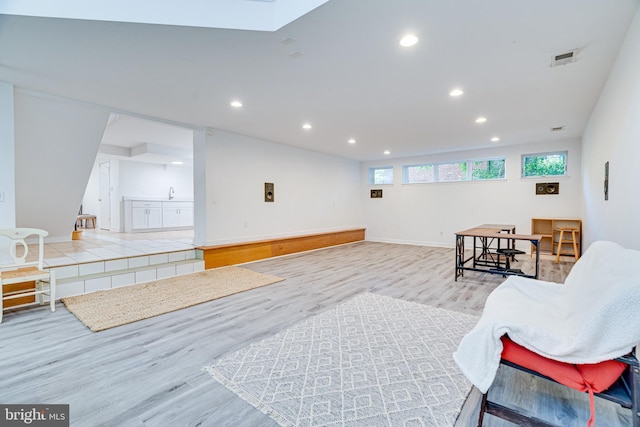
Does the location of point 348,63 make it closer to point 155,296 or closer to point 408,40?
point 408,40

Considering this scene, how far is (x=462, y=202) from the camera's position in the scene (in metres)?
7.17

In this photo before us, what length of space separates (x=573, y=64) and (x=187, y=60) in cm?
361

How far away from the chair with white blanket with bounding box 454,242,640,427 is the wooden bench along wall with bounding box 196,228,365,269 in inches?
170

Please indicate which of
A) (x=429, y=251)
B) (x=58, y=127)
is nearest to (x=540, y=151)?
(x=429, y=251)

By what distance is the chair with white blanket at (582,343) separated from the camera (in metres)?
1.16

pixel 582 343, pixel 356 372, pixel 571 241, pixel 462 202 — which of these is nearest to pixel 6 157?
pixel 356 372

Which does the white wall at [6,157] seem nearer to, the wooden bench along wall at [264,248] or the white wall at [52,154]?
the white wall at [52,154]

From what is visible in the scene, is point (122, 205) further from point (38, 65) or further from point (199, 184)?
point (38, 65)

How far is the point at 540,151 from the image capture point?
20.2ft

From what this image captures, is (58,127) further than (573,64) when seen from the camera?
Yes

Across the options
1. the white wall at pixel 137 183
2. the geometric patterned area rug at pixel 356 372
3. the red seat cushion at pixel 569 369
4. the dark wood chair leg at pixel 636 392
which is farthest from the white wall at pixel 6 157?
the dark wood chair leg at pixel 636 392

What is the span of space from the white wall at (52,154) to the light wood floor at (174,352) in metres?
2.52

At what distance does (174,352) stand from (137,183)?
784 cm

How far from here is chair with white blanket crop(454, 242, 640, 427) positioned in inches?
45.5
